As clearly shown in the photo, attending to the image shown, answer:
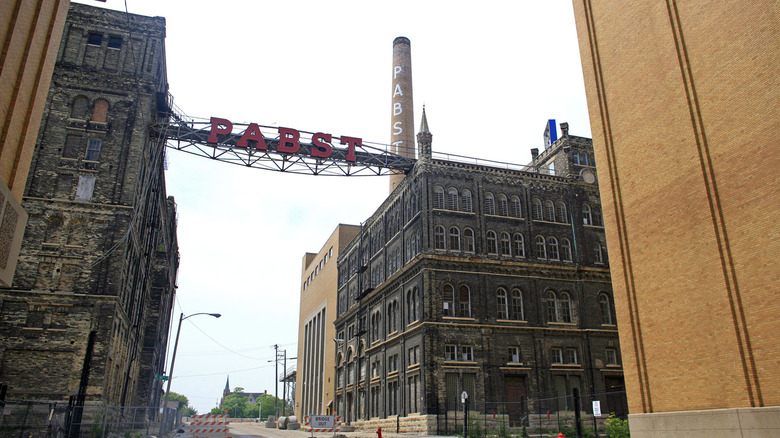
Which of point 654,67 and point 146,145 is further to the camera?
point 146,145

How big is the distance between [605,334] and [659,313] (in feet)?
80.5

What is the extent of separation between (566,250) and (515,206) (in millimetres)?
4999

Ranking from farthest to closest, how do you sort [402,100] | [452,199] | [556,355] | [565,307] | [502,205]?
[402,100]
[502,205]
[452,199]
[565,307]
[556,355]

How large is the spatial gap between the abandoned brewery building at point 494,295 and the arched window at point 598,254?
4.2 inches

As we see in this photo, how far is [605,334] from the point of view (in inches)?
1649

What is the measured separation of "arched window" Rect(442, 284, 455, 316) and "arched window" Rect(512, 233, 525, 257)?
585 cm

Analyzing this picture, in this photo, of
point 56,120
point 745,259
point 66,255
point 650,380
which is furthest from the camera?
point 56,120

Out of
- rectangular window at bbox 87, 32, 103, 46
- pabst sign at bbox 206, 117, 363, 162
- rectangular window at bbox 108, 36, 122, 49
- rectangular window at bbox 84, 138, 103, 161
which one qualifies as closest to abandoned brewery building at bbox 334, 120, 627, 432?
pabst sign at bbox 206, 117, 363, 162

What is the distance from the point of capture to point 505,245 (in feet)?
140

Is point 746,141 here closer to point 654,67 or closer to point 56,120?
point 654,67

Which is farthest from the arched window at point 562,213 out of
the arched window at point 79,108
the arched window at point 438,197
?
the arched window at point 79,108

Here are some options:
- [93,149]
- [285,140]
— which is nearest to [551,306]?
[285,140]

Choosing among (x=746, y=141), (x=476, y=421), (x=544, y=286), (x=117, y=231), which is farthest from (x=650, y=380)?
(x=117, y=231)

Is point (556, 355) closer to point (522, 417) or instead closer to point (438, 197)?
point (522, 417)
